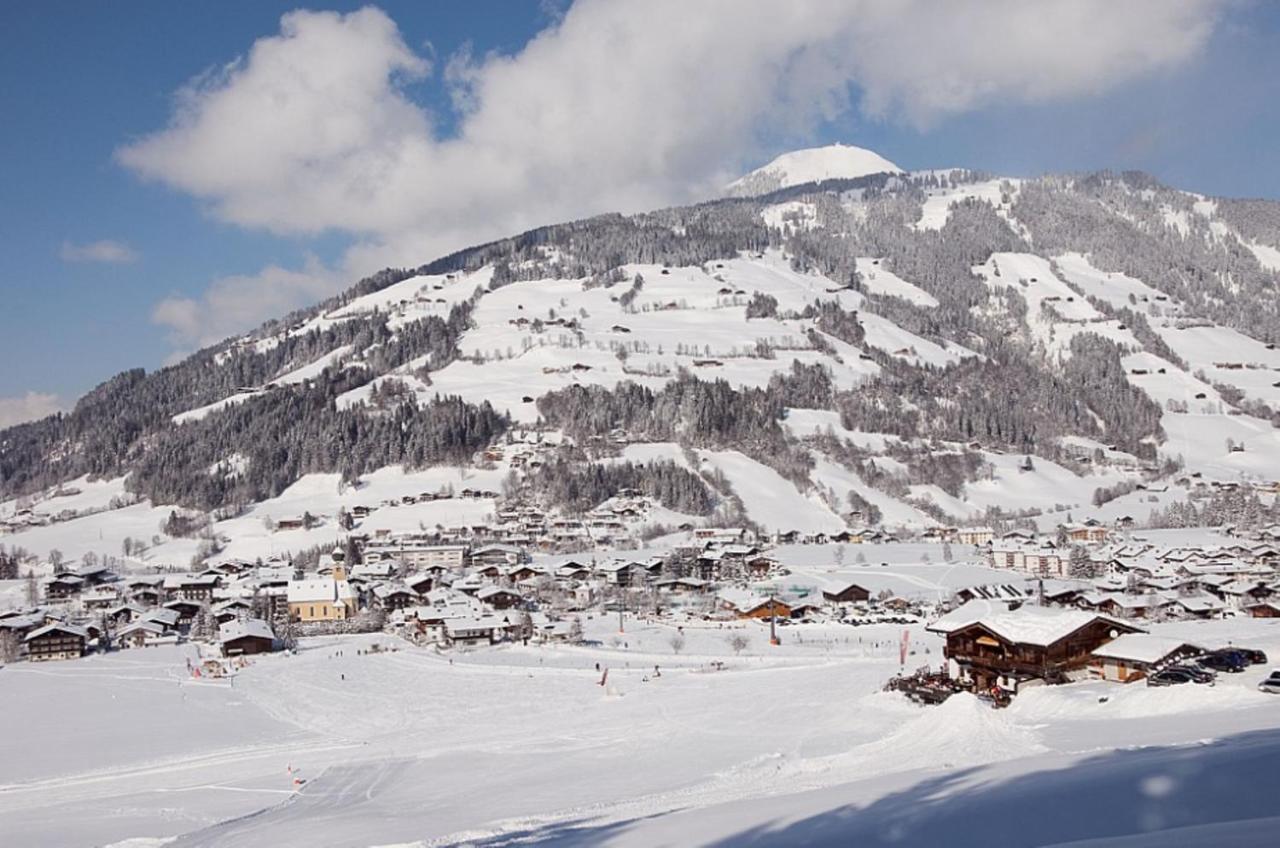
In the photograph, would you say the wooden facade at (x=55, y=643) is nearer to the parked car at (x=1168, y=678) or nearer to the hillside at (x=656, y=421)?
the hillside at (x=656, y=421)

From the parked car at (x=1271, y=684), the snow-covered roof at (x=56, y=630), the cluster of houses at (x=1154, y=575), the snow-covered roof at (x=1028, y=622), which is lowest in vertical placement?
the cluster of houses at (x=1154, y=575)

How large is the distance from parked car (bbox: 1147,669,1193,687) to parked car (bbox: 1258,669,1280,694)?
2527 mm

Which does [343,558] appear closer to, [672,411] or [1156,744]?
[672,411]

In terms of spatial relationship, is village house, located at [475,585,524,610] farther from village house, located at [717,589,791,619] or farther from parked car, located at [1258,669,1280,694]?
parked car, located at [1258,669,1280,694]

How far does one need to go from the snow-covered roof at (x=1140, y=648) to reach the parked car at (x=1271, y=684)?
16.7 ft

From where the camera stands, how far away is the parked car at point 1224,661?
28.6m

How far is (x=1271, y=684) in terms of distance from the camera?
78.6 ft

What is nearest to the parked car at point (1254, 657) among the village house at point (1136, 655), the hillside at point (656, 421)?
the village house at point (1136, 655)

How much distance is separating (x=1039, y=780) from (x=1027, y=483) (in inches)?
4682

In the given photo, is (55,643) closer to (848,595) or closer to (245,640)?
(245,640)

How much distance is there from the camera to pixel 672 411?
131 meters

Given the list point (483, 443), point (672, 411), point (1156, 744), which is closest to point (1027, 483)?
point (672, 411)

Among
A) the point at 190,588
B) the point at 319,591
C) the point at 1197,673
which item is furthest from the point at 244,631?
the point at 1197,673

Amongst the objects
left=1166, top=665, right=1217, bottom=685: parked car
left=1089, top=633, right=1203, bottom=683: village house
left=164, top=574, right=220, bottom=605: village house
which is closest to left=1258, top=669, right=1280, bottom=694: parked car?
left=1166, top=665, right=1217, bottom=685: parked car
